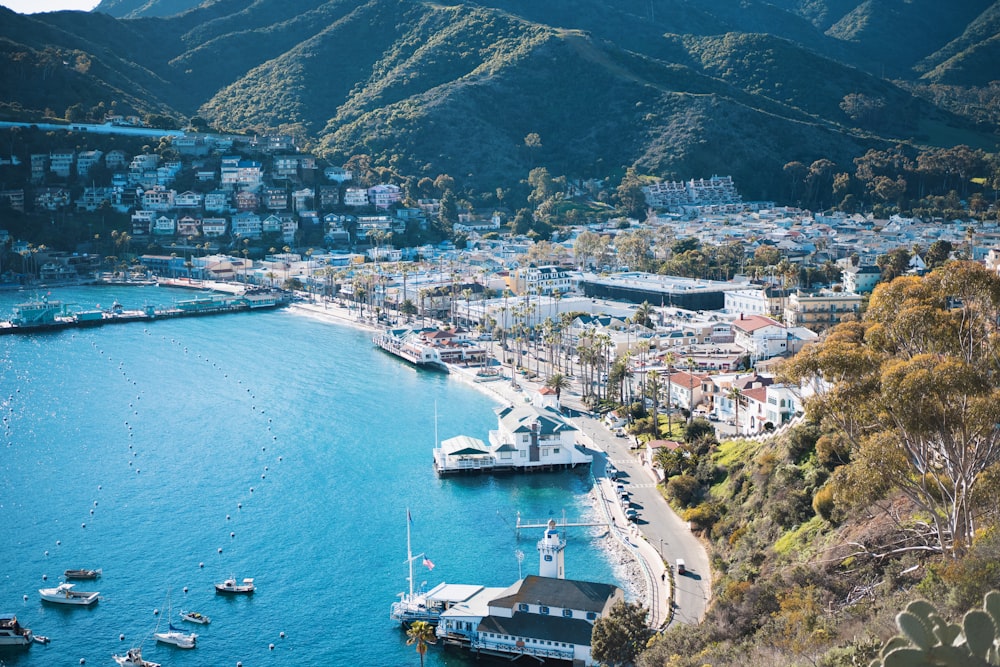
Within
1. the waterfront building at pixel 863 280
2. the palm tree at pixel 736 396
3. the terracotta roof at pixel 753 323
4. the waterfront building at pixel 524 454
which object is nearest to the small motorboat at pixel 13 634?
the waterfront building at pixel 524 454

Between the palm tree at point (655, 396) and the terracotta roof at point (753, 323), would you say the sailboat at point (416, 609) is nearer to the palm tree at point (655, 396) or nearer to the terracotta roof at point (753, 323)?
the palm tree at point (655, 396)

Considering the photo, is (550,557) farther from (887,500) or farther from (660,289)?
(660,289)

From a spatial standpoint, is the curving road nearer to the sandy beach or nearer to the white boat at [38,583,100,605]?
the sandy beach

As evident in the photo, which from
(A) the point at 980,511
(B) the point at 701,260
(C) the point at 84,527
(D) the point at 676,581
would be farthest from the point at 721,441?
(B) the point at 701,260

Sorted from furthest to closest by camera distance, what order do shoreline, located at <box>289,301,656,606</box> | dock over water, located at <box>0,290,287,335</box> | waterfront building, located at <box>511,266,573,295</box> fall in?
waterfront building, located at <box>511,266,573,295</box> → dock over water, located at <box>0,290,287,335</box> → shoreline, located at <box>289,301,656,606</box>

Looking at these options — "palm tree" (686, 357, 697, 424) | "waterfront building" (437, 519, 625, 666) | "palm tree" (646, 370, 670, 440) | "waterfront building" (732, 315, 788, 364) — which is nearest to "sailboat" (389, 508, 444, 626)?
"waterfront building" (437, 519, 625, 666)

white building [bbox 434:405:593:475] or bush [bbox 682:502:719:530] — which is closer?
bush [bbox 682:502:719:530]

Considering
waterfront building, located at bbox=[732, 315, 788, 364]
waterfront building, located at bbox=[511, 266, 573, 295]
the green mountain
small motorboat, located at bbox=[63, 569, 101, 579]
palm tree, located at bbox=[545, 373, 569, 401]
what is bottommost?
small motorboat, located at bbox=[63, 569, 101, 579]

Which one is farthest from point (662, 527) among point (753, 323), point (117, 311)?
point (117, 311)
